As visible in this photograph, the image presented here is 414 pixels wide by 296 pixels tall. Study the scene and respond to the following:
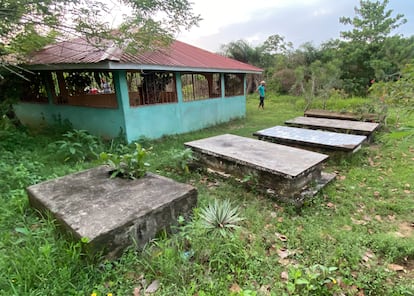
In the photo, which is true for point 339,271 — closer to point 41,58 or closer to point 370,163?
point 370,163

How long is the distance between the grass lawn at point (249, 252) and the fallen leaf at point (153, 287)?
0.01m

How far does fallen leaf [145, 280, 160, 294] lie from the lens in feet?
6.03

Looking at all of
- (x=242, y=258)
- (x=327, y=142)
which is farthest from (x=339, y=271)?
(x=327, y=142)

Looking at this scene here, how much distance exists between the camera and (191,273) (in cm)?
196

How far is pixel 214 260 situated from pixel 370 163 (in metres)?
4.51

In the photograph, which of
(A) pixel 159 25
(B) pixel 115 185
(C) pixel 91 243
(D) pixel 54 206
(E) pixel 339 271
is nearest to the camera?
(C) pixel 91 243

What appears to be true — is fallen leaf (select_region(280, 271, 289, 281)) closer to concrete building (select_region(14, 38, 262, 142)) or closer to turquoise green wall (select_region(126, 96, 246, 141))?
concrete building (select_region(14, 38, 262, 142))

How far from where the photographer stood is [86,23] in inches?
174

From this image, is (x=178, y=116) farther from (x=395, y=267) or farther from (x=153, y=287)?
(x=395, y=267)

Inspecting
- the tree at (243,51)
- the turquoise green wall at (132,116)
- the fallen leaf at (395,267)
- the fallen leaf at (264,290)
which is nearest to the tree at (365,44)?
the tree at (243,51)

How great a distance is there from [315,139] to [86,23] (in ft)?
16.9

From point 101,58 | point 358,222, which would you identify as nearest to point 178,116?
point 101,58

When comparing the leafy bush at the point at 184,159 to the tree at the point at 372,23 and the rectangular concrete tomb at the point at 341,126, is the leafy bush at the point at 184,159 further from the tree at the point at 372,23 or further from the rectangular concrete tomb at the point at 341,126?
the tree at the point at 372,23

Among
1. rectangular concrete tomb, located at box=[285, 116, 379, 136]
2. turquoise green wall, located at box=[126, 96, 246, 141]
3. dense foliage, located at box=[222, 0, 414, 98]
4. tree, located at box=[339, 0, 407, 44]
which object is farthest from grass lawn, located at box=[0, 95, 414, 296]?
tree, located at box=[339, 0, 407, 44]
